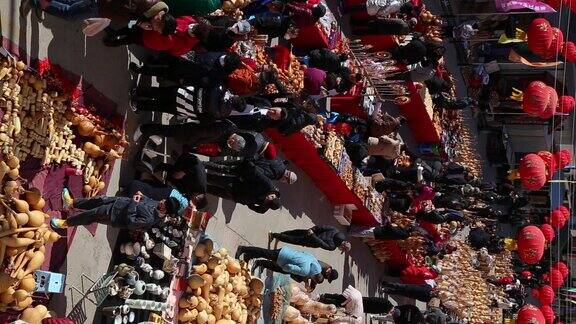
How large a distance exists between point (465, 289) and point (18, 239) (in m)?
13.3

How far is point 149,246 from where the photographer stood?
6277mm

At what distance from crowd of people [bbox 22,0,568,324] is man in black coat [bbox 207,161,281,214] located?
1 centimetres

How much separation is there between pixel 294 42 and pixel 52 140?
16.4 ft

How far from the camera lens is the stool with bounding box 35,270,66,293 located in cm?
516

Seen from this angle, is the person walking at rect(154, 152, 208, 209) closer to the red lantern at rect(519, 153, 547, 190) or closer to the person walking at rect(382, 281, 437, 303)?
the person walking at rect(382, 281, 437, 303)

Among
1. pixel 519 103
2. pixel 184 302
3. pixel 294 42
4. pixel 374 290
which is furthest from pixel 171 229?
pixel 519 103

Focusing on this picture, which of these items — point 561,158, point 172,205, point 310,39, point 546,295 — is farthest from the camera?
point 546,295

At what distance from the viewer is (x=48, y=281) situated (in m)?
5.19

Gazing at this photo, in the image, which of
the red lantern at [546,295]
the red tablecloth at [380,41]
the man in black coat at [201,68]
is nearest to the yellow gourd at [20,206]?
the man in black coat at [201,68]

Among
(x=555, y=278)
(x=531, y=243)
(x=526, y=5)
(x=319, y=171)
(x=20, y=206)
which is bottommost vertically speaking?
(x=20, y=206)

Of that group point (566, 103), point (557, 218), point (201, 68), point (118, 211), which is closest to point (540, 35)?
point (566, 103)

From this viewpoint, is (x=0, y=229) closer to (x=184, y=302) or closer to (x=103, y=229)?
(x=103, y=229)

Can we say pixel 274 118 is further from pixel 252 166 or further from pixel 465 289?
pixel 465 289

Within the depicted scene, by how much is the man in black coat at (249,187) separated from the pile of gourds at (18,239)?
2.28 m
